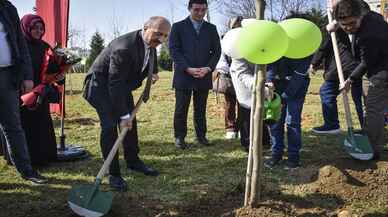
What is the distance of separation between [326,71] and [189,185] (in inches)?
121

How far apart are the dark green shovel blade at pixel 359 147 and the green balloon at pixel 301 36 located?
1.99 meters

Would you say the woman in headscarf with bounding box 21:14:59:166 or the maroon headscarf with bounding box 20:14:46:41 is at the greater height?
the maroon headscarf with bounding box 20:14:46:41

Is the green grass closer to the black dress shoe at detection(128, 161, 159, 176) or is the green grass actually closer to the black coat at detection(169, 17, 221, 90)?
the black dress shoe at detection(128, 161, 159, 176)

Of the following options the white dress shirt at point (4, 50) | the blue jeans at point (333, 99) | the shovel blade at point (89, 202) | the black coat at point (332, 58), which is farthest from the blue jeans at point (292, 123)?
the white dress shirt at point (4, 50)

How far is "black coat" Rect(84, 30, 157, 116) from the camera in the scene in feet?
12.8

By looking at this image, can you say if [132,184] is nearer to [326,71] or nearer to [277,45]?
[277,45]

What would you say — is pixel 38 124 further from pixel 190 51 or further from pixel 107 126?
pixel 190 51

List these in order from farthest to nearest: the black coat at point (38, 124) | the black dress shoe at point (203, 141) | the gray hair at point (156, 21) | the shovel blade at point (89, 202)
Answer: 1. the black dress shoe at point (203, 141)
2. the black coat at point (38, 124)
3. the gray hair at point (156, 21)
4. the shovel blade at point (89, 202)

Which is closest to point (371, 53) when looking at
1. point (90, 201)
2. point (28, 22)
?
point (90, 201)

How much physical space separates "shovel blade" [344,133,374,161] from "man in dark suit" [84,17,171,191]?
2.22m

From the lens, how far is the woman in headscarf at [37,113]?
4.84 metres

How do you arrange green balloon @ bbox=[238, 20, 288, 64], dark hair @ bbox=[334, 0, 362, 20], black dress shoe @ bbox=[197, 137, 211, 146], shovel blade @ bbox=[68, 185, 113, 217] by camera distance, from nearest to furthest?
green balloon @ bbox=[238, 20, 288, 64], shovel blade @ bbox=[68, 185, 113, 217], dark hair @ bbox=[334, 0, 362, 20], black dress shoe @ bbox=[197, 137, 211, 146]

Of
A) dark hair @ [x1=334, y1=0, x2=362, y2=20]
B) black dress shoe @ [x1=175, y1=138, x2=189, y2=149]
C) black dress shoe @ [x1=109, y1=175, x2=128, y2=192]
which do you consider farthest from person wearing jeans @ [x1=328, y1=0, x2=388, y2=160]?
black dress shoe @ [x1=109, y1=175, x2=128, y2=192]

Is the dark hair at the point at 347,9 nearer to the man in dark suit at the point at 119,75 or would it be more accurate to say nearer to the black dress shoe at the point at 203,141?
the man in dark suit at the point at 119,75
